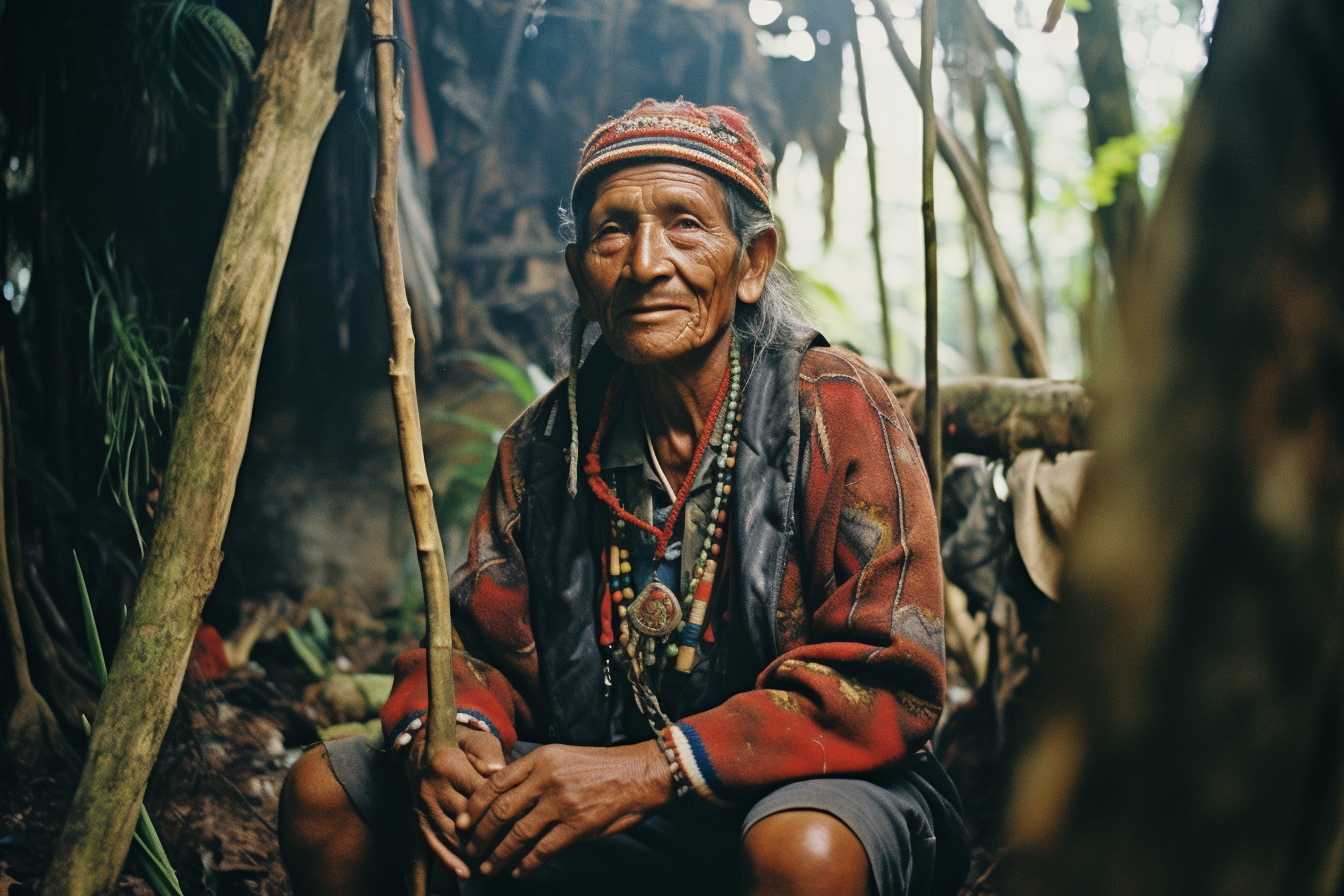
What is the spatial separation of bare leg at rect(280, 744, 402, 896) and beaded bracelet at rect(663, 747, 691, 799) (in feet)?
1.89

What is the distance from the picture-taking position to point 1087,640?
49cm

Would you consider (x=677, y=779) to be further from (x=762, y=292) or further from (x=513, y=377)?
(x=513, y=377)

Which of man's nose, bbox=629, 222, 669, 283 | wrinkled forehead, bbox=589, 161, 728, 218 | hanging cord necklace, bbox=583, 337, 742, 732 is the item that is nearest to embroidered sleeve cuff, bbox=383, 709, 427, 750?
hanging cord necklace, bbox=583, 337, 742, 732

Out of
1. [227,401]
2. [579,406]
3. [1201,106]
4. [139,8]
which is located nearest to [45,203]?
[139,8]

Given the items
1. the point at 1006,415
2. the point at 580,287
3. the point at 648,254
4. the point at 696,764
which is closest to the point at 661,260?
the point at 648,254

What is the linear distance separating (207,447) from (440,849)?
2.89ft

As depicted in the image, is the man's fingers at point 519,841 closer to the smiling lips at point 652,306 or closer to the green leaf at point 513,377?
the smiling lips at point 652,306

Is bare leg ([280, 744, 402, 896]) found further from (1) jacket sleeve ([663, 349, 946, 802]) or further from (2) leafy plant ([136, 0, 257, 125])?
(2) leafy plant ([136, 0, 257, 125])

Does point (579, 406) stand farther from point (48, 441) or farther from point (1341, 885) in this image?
point (1341, 885)

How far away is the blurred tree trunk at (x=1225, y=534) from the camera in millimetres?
463

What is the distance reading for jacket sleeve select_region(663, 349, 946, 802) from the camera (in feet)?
4.66

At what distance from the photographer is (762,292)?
193 centimetres

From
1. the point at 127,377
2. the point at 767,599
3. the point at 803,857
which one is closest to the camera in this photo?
the point at 803,857

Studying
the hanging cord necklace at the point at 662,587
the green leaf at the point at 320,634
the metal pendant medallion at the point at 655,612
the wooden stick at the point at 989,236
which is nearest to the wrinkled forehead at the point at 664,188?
the hanging cord necklace at the point at 662,587
